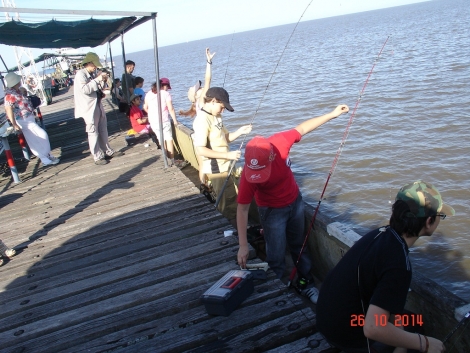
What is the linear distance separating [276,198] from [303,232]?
667 mm

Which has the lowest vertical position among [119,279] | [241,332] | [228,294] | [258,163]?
[119,279]

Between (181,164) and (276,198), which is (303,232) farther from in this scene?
(181,164)

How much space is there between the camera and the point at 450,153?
32.3 ft

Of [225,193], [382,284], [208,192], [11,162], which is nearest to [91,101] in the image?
[11,162]

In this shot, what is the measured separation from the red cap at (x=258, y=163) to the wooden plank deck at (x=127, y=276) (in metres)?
0.89

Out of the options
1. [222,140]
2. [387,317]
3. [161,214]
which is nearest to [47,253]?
[161,214]

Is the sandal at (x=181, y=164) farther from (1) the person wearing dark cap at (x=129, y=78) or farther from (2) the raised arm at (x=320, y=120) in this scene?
(2) the raised arm at (x=320, y=120)

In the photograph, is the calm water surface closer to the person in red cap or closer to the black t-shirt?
the person in red cap

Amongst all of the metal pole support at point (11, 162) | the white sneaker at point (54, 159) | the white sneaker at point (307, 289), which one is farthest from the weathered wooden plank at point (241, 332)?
the white sneaker at point (54, 159)

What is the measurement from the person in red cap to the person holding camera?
489 centimetres

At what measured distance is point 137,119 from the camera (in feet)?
33.3

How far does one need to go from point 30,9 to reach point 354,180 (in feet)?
22.0

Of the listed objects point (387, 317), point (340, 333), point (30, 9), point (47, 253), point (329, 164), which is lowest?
point (329, 164)

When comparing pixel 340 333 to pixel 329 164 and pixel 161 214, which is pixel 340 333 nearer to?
pixel 161 214
